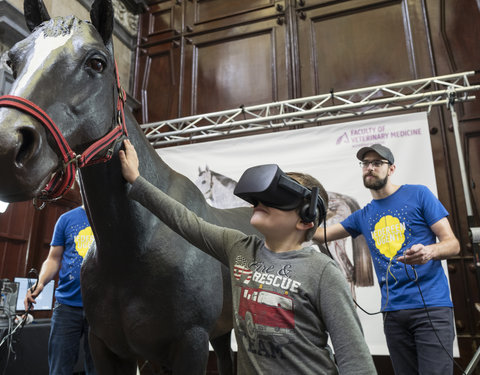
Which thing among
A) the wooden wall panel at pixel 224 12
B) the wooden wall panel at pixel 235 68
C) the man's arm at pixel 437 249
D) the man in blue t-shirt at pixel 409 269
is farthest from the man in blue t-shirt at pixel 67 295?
the wooden wall panel at pixel 224 12

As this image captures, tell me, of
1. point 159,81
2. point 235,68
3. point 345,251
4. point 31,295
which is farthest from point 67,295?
point 159,81

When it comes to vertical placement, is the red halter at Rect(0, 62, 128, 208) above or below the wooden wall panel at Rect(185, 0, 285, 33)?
below

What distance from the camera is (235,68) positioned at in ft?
18.8

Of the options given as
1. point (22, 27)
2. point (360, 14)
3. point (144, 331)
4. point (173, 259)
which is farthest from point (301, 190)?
point (360, 14)

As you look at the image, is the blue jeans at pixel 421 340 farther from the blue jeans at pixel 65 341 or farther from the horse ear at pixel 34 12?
the horse ear at pixel 34 12

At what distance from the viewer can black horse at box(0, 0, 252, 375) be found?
906mm

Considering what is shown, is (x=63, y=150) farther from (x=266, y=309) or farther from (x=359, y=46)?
(x=359, y=46)

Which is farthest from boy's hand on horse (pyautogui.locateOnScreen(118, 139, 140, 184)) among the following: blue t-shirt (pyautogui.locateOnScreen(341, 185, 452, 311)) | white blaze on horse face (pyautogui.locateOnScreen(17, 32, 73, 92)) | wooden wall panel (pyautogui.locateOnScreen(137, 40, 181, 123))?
wooden wall panel (pyautogui.locateOnScreen(137, 40, 181, 123))

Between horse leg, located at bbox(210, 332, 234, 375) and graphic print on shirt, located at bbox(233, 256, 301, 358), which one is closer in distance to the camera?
graphic print on shirt, located at bbox(233, 256, 301, 358)

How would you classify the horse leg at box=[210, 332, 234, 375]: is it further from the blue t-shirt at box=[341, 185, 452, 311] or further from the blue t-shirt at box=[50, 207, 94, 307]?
the blue t-shirt at box=[341, 185, 452, 311]

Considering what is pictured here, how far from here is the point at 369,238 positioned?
223 cm

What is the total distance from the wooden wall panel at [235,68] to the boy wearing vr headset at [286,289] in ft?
14.9

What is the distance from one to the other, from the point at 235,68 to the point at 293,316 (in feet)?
17.4

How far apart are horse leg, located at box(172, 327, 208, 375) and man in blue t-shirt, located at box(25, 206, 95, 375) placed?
1343 mm
